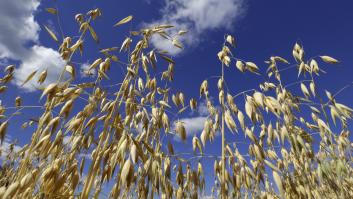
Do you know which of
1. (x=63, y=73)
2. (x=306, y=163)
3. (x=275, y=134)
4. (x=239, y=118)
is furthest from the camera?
(x=306, y=163)

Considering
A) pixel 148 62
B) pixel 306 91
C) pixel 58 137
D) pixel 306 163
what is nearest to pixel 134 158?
pixel 58 137

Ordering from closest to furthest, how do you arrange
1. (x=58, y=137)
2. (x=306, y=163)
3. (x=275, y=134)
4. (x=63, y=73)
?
(x=58, y=137), (x=63, y=73), (x=275, y=134), (x=306, y=163)

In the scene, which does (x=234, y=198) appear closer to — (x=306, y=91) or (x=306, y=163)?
(x=306, y=163)

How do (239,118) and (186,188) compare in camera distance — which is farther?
(186,188)

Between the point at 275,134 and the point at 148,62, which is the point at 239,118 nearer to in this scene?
the point at 275,134

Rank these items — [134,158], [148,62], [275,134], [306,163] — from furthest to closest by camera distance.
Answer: [306,163] < [275,134] < [148,62] < [134,158]

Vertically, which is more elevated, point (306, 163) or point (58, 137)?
point (306, 163)

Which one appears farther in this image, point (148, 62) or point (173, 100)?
point (173, 100)

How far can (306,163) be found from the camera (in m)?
2.04

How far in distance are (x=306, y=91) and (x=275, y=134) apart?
0.59 metres

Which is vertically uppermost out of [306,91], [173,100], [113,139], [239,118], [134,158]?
[306,91]

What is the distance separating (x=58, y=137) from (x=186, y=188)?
90cm

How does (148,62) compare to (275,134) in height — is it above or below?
above

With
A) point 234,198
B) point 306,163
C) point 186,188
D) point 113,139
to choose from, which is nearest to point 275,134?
point 306,163
